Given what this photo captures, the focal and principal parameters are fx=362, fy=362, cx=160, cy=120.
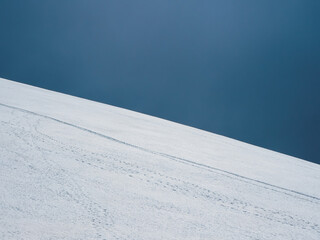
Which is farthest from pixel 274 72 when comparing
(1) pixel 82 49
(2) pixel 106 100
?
(1) pixel 82 49

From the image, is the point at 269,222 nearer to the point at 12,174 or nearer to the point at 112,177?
the point at 112,177

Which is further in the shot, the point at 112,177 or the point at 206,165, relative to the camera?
the point at 206,165

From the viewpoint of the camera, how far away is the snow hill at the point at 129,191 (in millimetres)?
770

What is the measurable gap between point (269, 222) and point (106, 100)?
7.55 metres

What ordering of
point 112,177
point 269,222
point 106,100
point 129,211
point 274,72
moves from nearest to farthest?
point 129,211
point 269,222
point 112,177
point 274,72
point 106,100

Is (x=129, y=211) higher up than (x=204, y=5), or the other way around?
(x=204, y=5)

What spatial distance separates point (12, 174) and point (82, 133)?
737 millimetres

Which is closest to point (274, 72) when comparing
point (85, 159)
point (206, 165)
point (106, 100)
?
point (106, 100)

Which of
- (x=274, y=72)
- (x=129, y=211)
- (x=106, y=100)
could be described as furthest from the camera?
(x=106, y=100)

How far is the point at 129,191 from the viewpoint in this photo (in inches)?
40.1

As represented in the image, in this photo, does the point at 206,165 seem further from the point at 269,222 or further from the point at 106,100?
the point at 106,100

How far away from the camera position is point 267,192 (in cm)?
137

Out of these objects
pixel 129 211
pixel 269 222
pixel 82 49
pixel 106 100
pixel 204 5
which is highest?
pixel 204 5

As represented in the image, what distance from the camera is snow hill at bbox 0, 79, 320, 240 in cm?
77
